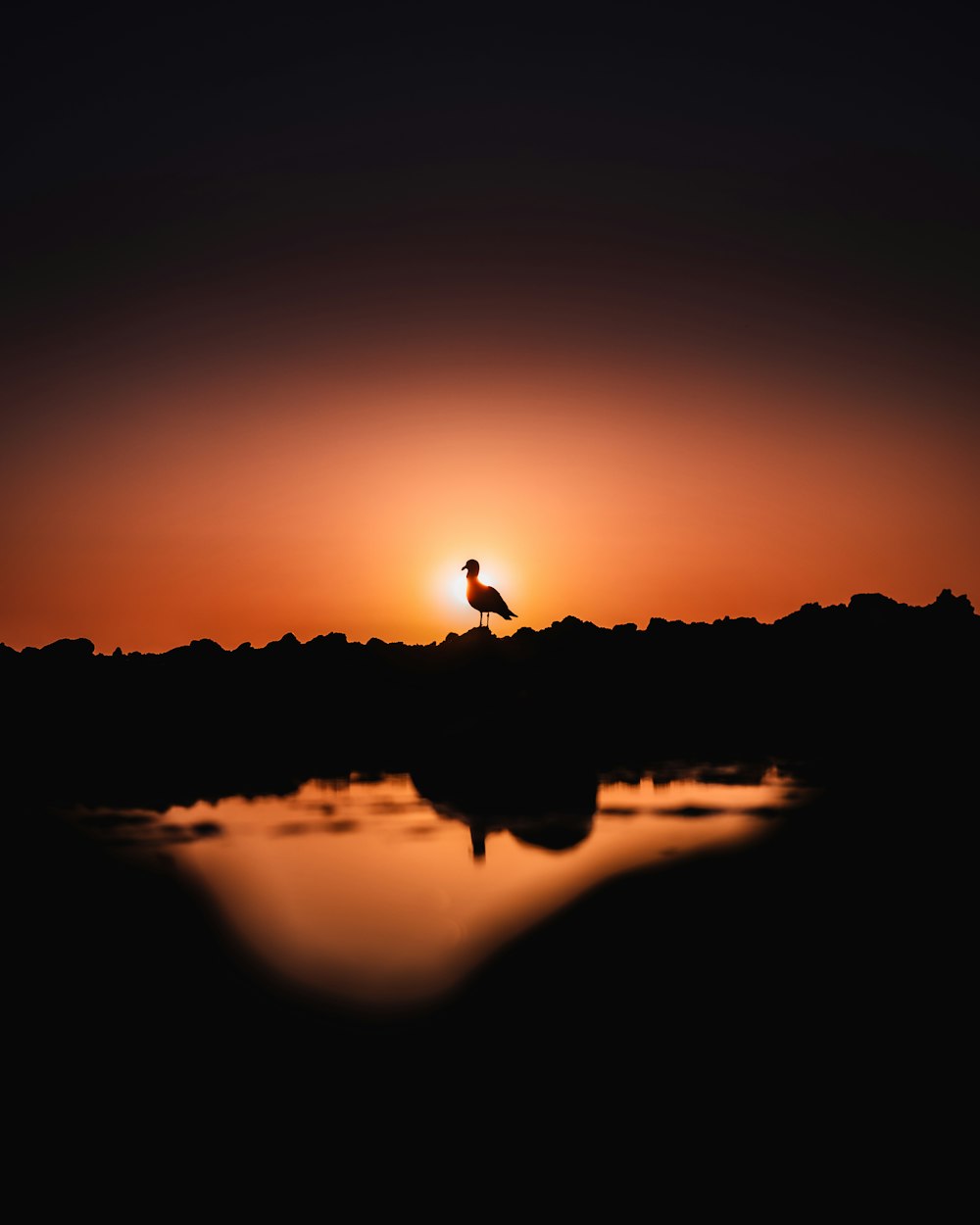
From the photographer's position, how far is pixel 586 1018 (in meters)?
6.88

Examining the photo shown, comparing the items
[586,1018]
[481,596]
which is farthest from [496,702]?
[586,1018]

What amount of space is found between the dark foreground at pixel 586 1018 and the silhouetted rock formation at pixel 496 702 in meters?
6.41

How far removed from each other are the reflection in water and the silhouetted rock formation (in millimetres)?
1871

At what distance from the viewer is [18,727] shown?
2534cm

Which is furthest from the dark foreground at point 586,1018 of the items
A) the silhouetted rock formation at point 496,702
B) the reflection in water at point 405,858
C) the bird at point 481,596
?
the bird at point 481,596

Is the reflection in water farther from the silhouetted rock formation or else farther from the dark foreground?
the silhouetted rock formation

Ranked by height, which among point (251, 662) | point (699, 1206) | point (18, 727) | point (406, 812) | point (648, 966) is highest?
point (251, 662)

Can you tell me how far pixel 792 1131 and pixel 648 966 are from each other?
2314 mm

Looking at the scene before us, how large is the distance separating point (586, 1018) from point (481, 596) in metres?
16.4

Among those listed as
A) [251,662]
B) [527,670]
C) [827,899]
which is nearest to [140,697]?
[251,662]

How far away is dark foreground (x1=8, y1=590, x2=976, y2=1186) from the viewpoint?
5.70 metres

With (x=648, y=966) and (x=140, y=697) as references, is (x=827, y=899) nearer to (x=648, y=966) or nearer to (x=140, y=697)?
(x=648, y=966)

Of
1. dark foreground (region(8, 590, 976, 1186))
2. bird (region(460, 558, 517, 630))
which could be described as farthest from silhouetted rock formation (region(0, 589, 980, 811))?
dark foreground (region(8, 590, 976, 1186))

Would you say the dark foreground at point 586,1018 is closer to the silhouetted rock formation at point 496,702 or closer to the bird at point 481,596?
the silhouetted rock formation at point 496,702
